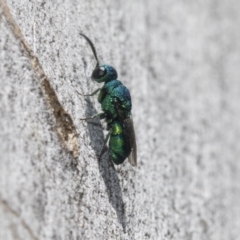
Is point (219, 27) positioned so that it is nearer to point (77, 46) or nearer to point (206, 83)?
point (206, 83)

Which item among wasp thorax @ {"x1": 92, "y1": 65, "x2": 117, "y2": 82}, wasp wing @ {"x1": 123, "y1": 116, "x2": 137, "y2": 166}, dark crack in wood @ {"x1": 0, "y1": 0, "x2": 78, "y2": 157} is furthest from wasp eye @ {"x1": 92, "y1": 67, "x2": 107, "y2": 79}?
dark crack in wood @ {"x1": 0, "y1": 0, "x2": 78, "y2": 157}

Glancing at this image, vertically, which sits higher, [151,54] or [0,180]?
[0,180]

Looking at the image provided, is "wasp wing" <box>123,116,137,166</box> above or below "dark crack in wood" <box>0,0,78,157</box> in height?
below

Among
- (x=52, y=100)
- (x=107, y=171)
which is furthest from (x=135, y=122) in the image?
(x=52, y=100)

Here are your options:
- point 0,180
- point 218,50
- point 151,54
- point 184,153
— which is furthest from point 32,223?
point 218,50

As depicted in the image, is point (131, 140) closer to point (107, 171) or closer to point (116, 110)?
point (116, 110)

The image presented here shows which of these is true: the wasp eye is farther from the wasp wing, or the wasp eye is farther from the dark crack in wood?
the dark crack in wood
